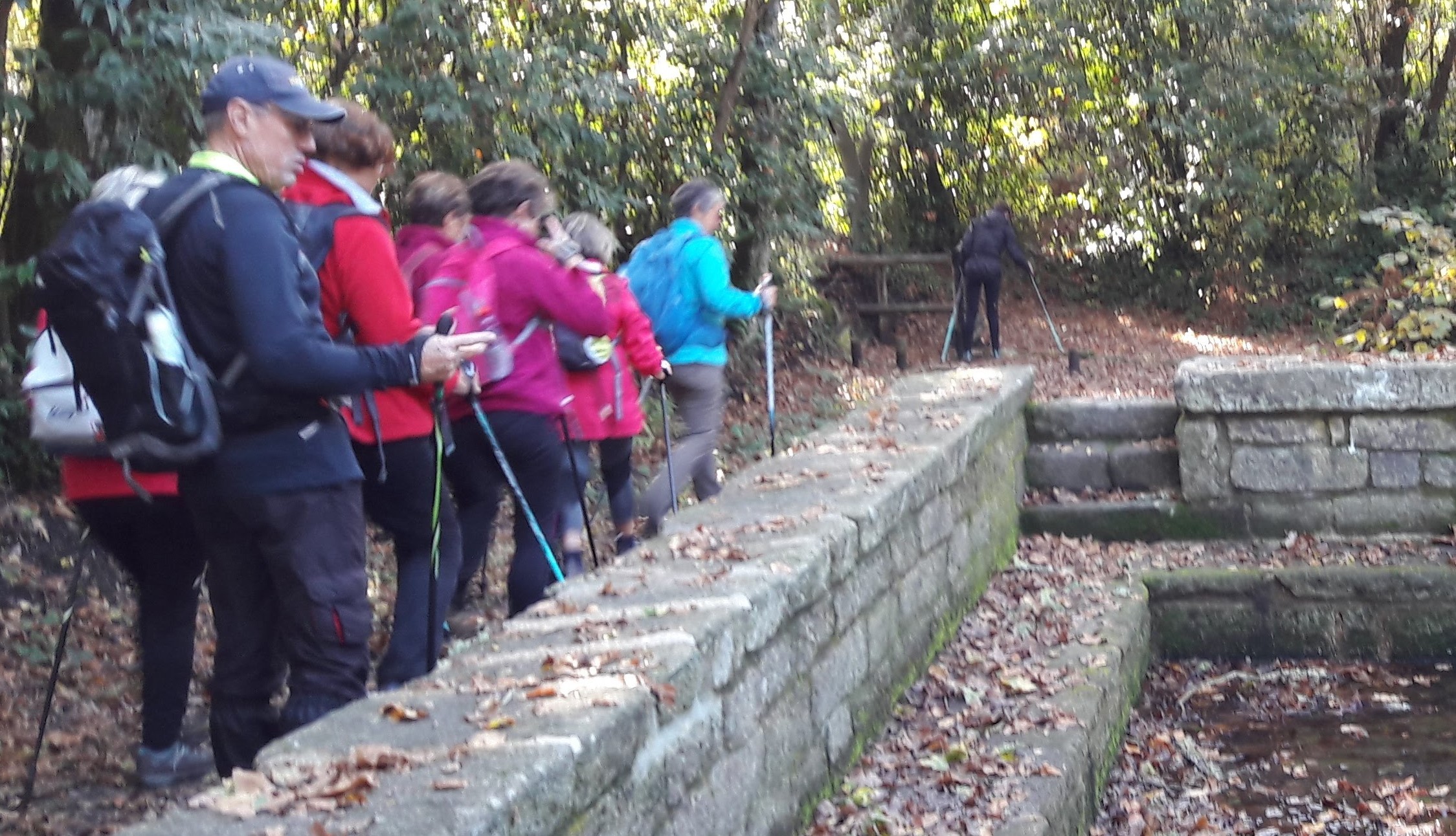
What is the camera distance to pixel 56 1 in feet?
20.6

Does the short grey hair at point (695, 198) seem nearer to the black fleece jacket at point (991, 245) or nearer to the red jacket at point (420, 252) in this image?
the red jacket at point (420, 252)

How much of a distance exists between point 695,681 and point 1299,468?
178 inches

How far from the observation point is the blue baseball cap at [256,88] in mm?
3160

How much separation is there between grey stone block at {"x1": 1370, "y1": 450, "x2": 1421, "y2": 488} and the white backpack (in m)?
5.33

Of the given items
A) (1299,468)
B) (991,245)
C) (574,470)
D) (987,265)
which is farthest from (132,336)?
(991,245)

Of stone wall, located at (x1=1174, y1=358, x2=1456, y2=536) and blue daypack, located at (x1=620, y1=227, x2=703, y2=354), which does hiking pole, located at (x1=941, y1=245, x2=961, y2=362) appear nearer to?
stone wall, located at (x1=1174, y1=358, x2=1456, y2=536)

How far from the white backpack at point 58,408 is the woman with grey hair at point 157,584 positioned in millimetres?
158

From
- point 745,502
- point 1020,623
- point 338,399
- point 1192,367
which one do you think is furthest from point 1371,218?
point 338,399

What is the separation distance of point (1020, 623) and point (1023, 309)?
14998mm

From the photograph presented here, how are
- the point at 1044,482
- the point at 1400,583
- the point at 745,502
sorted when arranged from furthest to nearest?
1. the point at 1044,482
2. the point at 1400,583
3. the point at 745,502

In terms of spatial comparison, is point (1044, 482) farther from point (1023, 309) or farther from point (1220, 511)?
point (1023, 309)

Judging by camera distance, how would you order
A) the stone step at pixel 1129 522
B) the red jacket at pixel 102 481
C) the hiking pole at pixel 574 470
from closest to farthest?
1. the red jacket at pixel 102 481
2. the hiking pole at pixel 574 470
3. the stone step at pixel 1129 522

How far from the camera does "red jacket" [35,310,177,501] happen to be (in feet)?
12.9

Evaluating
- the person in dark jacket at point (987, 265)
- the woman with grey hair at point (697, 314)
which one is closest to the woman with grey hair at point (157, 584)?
the woman with grey hair at point (697, 314)
